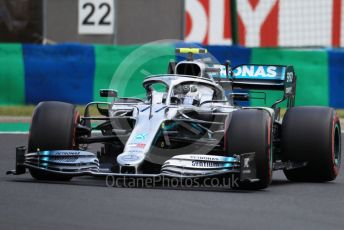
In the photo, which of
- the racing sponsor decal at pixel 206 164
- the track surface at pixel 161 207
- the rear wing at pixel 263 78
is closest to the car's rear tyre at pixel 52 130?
the track surface at pixel 161 207

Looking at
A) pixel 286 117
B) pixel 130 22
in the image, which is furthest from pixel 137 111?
pixel 130 22

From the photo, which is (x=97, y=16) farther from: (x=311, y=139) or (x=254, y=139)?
(x=254, y=139)

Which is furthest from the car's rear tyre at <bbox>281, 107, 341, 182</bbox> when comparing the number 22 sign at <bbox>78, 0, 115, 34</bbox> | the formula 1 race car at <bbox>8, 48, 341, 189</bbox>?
the number 22 sign at <bbox>78, 0, 115, 34</bbox>

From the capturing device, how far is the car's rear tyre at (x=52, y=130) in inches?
423

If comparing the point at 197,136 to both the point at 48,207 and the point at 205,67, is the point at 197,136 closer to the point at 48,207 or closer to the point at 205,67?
the point at 205,67

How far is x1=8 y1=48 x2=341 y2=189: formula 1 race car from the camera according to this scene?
1008 centimetres

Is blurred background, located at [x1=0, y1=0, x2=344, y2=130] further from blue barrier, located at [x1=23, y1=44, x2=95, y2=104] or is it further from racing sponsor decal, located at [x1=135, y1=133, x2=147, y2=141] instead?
racing sponsor decal, located at [x1=135, y1=133, x2=147, y2=141]

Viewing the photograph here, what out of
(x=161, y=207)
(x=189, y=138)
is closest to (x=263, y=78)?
(x=189, y=138)

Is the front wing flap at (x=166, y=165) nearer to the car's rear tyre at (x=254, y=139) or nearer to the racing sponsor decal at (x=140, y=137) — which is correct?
the car's rear tyre at (x=254, y=139)

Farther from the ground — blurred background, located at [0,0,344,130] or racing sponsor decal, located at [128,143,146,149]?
blurred background, located at [0,0,344,130]

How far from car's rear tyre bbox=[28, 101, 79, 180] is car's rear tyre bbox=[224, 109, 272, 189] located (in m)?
1.62

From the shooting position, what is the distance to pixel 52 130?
10.8m

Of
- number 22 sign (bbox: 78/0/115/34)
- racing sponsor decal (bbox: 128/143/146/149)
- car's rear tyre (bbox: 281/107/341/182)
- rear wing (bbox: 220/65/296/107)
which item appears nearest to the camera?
racing sponsor decal (bbox: 128/143/146/149)

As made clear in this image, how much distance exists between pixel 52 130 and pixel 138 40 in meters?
16.9
